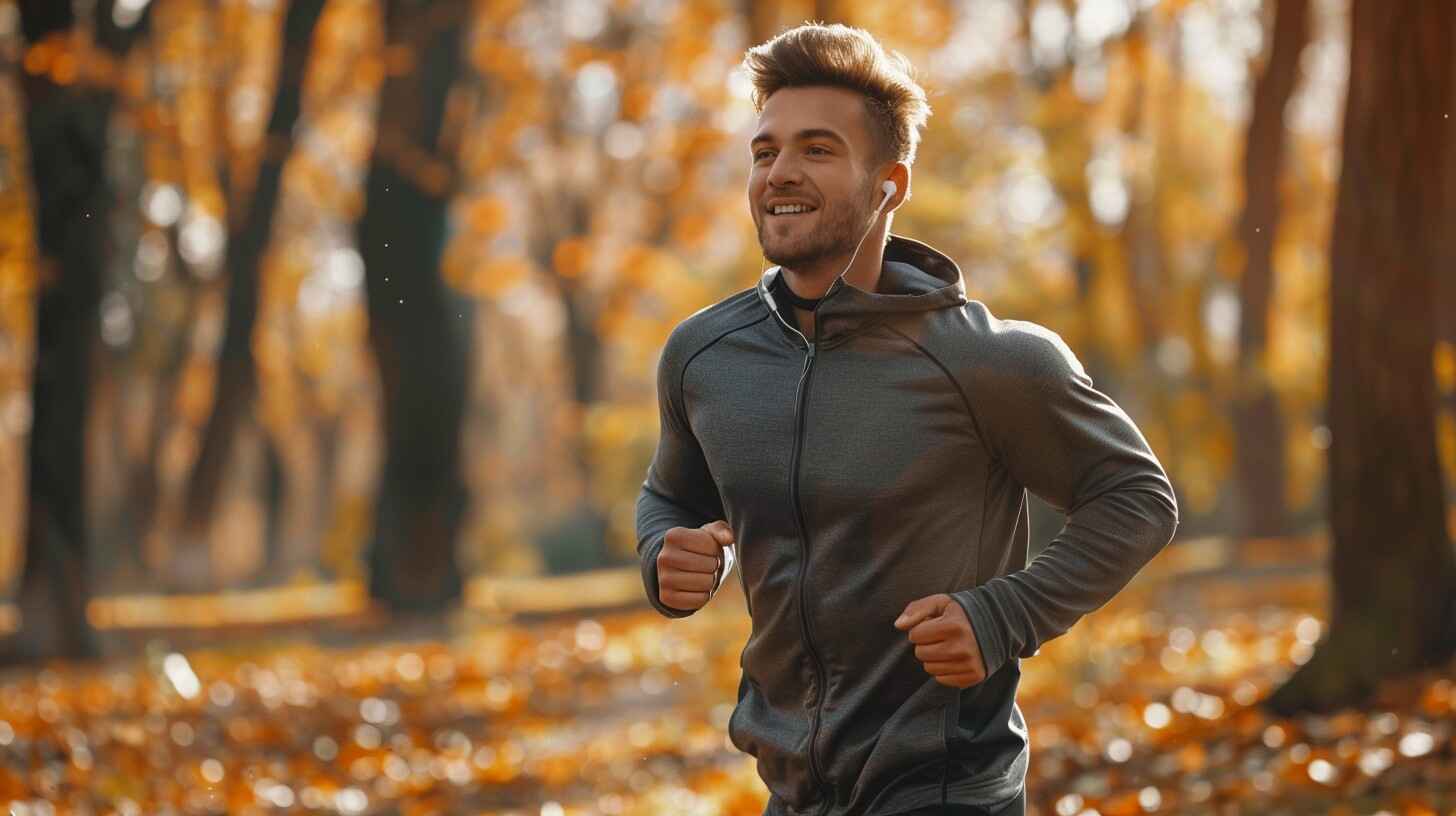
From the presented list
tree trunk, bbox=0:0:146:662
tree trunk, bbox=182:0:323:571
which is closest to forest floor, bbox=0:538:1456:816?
tree trunk, bbox=0:0:146:662

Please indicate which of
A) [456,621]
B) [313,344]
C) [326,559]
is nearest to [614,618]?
[456,621]

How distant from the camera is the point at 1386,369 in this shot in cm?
884

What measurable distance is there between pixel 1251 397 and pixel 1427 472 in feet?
58.8

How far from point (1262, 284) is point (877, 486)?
22876 millimetres

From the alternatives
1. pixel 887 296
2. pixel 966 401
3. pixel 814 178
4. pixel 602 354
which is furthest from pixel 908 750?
pixel 602 354

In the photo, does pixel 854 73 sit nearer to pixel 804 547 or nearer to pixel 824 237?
pixel 824 237

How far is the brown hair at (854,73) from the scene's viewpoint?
348cm

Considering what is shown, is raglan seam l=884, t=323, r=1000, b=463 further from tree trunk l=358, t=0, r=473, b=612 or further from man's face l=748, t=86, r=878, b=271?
tree trunk l=358, t=0, r=473, b=612

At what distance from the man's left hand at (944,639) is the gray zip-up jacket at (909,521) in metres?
0.05

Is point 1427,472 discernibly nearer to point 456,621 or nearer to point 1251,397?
point 456,621

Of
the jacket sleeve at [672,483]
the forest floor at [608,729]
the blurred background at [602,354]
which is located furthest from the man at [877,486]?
the forest floor at [608,729]

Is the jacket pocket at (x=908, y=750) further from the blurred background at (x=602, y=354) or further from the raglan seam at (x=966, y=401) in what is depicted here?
the blurred background at (x=602, y=354)

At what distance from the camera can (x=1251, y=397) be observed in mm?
26375

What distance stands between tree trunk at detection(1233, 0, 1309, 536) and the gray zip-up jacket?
1330 centimetres
